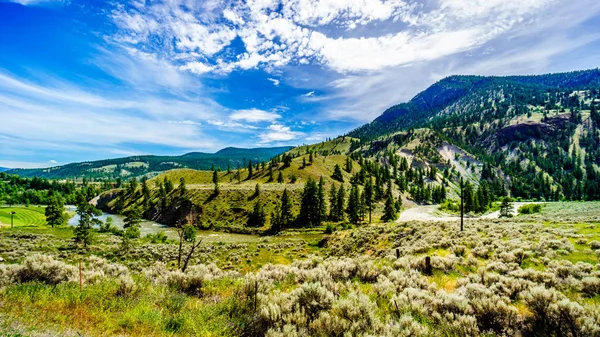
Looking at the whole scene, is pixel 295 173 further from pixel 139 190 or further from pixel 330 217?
pixel 139 190

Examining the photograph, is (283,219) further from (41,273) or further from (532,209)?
(532,209)

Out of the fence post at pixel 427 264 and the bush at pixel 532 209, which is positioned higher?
the fence post at pixel 427 264

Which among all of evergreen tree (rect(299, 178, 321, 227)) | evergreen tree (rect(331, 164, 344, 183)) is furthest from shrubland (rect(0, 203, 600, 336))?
evergreen tree (rect(331, 164, 344, 183))

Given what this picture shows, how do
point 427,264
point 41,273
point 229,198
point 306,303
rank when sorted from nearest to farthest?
point 306,303 < point 41,273 < point 427,264 < point 229,198

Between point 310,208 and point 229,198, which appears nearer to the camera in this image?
point 310,208

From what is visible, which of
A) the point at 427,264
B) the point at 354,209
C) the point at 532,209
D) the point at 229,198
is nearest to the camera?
the point at 427,264

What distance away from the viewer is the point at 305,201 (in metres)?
96.2

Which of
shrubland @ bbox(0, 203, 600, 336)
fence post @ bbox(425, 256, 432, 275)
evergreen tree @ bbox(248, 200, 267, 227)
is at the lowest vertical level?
evergreen tree @ bbox(248, 200, 267, 227)

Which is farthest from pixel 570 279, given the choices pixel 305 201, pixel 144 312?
pixel 305 201

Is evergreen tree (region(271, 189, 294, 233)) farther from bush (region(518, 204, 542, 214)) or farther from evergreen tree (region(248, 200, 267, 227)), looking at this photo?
bush (region(518, 204, 542, 214))

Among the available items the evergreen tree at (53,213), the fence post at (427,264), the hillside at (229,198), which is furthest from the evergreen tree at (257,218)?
the fence post at (427,264)

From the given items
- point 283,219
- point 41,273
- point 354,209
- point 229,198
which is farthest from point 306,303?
point 229,198

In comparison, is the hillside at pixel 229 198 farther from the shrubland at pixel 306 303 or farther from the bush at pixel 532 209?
the shrubland at pixel 306 303

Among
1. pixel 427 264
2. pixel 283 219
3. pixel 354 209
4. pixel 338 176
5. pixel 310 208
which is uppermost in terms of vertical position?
pixel 338 176
